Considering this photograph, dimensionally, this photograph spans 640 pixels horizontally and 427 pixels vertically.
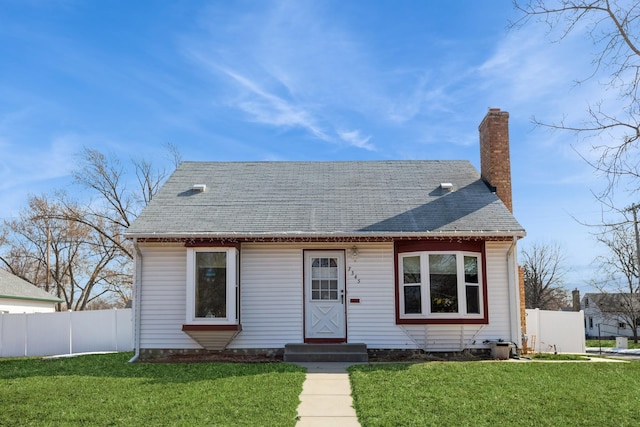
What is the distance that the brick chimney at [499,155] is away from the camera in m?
16.0

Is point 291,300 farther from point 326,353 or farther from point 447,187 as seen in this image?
point 447,187

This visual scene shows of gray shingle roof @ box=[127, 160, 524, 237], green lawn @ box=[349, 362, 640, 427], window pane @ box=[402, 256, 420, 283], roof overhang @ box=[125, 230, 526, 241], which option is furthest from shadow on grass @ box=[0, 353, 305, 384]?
window pane @ box=[402, 256, 420, 283]

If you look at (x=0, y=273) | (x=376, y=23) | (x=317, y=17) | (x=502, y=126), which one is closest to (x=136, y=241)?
(x=317, y=17)

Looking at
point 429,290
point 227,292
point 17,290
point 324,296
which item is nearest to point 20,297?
point 17,290

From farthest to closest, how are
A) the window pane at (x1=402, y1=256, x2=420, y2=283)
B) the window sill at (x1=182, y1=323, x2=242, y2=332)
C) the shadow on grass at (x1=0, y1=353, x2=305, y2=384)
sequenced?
1. the window pane at (x1=402, y1=256, x2=420, y2=283)
2. the window sill at (x1=182, y1=323, x2=242, y2=332)
3. the shadow on grass at (x1=0, y1=353, x2=305, y2=384)

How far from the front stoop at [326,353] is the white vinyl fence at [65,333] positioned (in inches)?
307

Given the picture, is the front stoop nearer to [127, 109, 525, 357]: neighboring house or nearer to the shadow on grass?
[127, 109, 525, 357]: neighboring house

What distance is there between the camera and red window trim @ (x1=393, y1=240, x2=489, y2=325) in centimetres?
1355

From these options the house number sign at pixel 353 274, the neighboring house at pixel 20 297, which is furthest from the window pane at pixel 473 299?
the neighboring house at pixel 20 297

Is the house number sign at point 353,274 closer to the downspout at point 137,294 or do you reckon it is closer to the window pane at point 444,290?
the window pane at point 444,290

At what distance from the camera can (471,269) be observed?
13844 millimetres

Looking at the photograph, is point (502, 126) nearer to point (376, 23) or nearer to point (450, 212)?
point (450, 212)

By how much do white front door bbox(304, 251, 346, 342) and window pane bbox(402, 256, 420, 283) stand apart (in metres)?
1.47

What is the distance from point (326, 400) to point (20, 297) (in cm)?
2103
